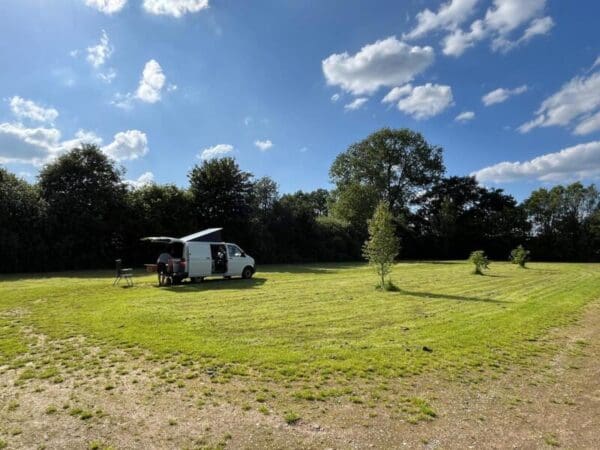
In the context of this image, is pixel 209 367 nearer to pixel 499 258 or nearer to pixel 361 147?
pixel 361 147

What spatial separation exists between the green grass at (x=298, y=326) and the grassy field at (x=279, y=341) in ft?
0.12

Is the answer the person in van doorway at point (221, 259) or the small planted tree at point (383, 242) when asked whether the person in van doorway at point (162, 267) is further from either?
the small planted tree at point (383, 242)

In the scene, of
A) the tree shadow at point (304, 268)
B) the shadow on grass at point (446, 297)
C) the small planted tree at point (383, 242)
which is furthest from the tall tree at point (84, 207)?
the shadow on grass at point (446, 297)

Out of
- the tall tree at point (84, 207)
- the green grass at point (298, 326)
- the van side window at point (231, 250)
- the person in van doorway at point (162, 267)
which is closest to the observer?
the green grass at point (298, 326)

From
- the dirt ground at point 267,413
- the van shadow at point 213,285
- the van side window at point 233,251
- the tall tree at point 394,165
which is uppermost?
the tall tree at point 394,165

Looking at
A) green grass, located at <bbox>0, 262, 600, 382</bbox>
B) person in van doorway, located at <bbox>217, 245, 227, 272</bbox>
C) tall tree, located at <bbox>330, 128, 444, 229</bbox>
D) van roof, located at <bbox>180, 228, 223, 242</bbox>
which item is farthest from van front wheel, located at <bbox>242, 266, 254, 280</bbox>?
tall tree, located at <bbox>330, 128, 444, 229</bbox>

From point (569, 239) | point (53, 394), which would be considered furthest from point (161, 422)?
point (569, 239)

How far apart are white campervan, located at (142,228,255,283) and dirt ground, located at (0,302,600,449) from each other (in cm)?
1122

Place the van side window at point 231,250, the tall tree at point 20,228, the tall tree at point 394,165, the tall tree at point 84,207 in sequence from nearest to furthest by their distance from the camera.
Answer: the van side window at point 231,250 < the tall tree at point 20,228 < the tall tree at point 84,207 < the tall tree at point 394,165

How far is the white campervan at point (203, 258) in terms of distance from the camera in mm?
17266

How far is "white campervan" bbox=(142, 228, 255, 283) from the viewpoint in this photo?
680 inches

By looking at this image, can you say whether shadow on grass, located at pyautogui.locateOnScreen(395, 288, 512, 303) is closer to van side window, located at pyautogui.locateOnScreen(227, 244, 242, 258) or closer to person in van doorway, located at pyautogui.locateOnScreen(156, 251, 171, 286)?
van side window, located at pyautogui.locateOnScreen(227, 244, 242, 258)

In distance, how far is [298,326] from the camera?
8898 millimetres

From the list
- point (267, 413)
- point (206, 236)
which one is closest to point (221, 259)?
point (206, 236)
